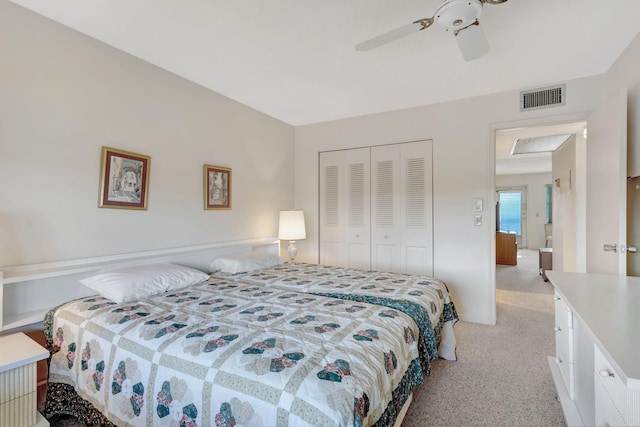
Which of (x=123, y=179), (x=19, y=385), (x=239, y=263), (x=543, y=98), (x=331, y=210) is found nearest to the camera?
(x=19, y=385)

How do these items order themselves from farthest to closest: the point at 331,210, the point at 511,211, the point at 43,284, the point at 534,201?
the point at 511,211
the point at 534,201
the point at 331,210
the point at 43,284

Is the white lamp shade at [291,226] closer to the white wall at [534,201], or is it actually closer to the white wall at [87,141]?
the white wall at [87,141]

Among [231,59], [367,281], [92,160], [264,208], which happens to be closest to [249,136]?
[264,208]

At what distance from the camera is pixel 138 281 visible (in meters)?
2.02

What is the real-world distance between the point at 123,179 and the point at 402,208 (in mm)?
2946

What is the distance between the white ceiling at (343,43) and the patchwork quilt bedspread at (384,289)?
6.12 ft

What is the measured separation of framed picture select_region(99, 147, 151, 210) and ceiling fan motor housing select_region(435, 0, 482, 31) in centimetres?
238

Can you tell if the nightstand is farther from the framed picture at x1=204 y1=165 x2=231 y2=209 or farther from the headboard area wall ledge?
the framed picture at x1=204 y1=165 x2=231 y2=209

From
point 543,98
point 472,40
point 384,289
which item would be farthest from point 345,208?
point 472,40

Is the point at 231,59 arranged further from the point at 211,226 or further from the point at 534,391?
the point at 534,391

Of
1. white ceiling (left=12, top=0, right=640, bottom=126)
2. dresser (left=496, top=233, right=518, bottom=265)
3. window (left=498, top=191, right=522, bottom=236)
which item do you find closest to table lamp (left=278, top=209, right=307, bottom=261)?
white ceiling (left=12, top=0, right=640, bottom=126)

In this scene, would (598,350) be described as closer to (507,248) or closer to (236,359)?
(236,359)

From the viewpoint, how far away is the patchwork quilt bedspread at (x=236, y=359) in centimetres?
107

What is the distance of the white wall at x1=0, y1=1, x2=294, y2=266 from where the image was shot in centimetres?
187
